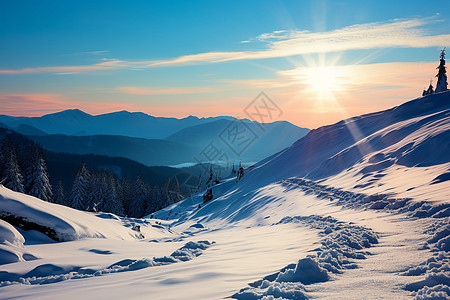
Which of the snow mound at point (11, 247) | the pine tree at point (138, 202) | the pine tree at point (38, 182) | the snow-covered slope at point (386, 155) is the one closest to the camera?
the snow mound at point (11, 247)

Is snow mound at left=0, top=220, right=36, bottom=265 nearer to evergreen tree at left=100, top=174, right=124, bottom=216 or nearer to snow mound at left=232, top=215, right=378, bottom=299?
snow mound at left=232, top=215, right=378, bottom=299

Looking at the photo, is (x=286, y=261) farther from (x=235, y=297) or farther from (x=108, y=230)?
(x=108, y=230)

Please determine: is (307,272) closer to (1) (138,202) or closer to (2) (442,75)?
(2) (442,75)

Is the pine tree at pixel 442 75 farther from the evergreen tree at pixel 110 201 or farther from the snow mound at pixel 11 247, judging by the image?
the evergreen tree at pixel 110 201

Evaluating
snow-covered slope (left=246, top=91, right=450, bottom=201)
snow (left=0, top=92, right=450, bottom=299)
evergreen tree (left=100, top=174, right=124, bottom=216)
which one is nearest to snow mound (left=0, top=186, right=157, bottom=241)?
snow (left=0, top=92, right=450, bottom=299)

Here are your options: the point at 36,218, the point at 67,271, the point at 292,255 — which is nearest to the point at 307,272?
the point at 292,255

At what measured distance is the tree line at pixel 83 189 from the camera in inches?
1574

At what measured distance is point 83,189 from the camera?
49.5 metres

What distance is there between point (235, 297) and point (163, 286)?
1.38 meters

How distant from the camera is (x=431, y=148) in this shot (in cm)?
1694

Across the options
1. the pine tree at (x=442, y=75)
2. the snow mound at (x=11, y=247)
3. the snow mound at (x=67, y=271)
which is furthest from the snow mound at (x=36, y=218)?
the pine tree at (x=442, y=75)

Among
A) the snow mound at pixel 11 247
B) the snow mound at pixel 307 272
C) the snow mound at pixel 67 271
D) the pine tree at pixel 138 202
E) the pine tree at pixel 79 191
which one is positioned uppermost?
the snow mound at pixel 307 272

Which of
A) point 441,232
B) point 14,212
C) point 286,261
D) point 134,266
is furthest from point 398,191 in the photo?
point 14,212

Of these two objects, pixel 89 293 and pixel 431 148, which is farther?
pixel 431 148
